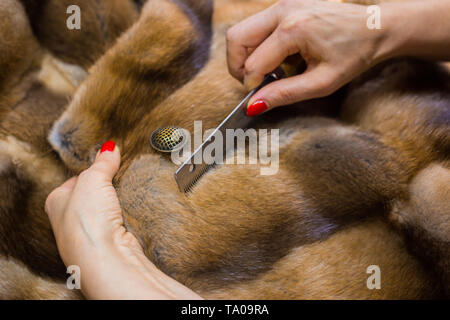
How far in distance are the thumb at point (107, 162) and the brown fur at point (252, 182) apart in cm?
3

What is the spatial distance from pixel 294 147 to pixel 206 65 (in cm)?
43

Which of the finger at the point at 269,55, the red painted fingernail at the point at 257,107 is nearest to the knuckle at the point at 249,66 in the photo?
the finger at the point at 269,55

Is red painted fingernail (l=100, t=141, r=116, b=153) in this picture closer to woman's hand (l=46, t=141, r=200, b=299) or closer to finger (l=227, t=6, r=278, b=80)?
woman's hand (l=46, t=141, r=200, b=299)

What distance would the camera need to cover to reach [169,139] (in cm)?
107

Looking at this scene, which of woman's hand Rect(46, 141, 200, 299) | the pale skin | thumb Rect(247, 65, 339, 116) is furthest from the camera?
thumb Rect(247, 65, 339, 116)

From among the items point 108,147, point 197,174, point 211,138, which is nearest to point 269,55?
point 211,138

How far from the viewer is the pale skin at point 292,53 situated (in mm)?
925

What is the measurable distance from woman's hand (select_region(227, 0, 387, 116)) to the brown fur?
0.41 ft

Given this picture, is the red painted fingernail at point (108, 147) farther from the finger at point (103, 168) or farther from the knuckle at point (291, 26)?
the knuckle at point (291, 26)

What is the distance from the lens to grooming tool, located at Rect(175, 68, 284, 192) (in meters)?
0.98

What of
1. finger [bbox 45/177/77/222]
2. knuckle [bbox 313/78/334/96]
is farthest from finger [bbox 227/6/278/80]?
finger [bbox 45/177/77/222]

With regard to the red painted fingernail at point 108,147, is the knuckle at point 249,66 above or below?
above

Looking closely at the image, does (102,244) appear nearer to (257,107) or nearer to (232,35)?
(257,107)
